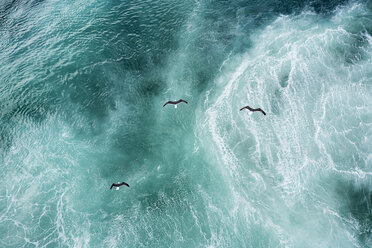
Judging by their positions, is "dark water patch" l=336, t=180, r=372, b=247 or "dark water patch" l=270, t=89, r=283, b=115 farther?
"dark water patch" l=270, t=89, r=283, b=115

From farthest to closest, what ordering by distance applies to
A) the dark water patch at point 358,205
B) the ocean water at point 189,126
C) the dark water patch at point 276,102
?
the dark water patch at point 276,102 → the ocean water at point 189,126 → the dark water patch at point 358,205

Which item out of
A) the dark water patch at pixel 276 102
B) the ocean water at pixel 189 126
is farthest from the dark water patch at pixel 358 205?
the dark water patch at pixel 276 102

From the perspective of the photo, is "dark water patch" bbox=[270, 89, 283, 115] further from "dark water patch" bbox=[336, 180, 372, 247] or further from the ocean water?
"dark water patch" bbox=[336, 180, 372, 247]

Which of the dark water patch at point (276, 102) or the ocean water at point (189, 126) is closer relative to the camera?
the ocean water at point (189, 126)

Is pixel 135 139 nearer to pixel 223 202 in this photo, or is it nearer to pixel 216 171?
pixel 216 171

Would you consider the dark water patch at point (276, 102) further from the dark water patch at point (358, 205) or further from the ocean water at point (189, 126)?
the dark water patch at point (358, 205)

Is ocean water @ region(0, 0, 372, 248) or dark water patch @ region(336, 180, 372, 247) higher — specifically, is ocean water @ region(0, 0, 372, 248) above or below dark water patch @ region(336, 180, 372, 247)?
above

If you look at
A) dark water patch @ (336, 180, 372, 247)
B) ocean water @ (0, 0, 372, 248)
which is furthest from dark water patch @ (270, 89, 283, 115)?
dark water patch @ (336, 180, 372, 247)

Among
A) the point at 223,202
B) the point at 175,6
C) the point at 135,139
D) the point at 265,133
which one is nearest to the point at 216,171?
the point at 223,202
